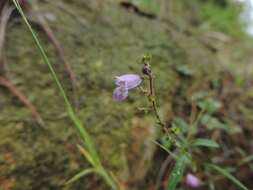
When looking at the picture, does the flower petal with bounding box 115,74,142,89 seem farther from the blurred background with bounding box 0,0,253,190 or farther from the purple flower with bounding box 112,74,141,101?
Answer: the blurred background with bounding box 0,0,253,190

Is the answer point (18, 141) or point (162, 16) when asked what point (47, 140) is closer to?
point (18, 141)

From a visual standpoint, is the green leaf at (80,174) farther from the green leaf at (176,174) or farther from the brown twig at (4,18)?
the brown twig at (4,18)

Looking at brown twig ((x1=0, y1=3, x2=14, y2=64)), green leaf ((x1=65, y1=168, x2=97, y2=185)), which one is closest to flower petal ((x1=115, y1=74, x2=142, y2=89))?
green leaf ((x1=65, y1=168, x2=97, y2=185))

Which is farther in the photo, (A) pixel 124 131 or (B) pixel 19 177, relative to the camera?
(A) pixel 124 131

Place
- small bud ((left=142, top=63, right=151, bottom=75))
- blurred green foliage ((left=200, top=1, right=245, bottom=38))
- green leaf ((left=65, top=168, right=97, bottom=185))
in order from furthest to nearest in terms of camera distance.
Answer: blurred green foliage ((left=200, top=1, right=245, bottom=38)) → green leaf ((left=65, top=168, right=97, bottom=185)) → small bud ((left=142, top=63, right=151, bottom=75))

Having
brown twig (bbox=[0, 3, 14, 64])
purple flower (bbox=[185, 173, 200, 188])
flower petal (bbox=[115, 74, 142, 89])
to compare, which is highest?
flower petal (bbox=[115, 74, 142, 89])

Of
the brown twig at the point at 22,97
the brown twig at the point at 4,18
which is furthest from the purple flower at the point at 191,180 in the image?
the brown twig at the point at 4,18

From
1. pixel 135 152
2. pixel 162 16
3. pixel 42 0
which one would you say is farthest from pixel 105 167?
pixel 162 16
